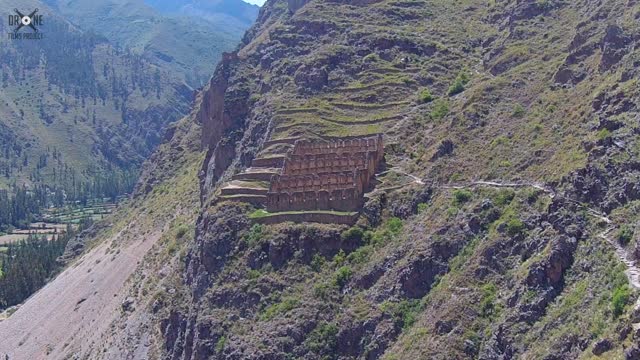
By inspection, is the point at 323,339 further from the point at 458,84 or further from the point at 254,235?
the point at 458,84

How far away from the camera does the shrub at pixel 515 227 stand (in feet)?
185

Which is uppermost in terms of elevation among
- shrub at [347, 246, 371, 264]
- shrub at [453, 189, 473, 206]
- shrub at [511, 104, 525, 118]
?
shrub at [511, 104, 525, 118]

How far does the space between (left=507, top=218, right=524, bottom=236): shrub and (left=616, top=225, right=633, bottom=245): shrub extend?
7874mm

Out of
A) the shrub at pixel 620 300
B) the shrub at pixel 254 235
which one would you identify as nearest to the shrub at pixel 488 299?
the shrub at pixel 620 300

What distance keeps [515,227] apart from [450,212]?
682cm

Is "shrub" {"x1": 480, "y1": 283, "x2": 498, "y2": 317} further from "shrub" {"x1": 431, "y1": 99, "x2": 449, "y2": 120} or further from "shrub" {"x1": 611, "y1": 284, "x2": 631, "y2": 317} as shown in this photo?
"shrub" {"x1": 431, "y1": 99, "x2": 449, "y2": 120}

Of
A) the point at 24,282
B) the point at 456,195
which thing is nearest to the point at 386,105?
the point at 456,195

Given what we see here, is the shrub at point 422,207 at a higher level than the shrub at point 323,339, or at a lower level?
higher

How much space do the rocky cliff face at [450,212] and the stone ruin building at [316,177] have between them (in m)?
1.64

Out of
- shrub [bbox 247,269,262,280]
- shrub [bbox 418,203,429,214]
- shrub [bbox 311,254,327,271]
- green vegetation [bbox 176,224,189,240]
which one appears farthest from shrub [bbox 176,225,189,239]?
shrub [bbox 418,203,429,214]

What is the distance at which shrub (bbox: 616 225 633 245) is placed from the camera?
158 ft

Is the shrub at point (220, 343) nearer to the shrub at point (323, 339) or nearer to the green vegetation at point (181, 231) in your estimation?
the shrub at point (323, 339)

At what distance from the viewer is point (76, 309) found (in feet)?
324

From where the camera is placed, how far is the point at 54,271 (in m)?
130
